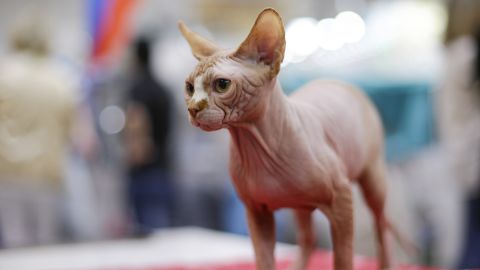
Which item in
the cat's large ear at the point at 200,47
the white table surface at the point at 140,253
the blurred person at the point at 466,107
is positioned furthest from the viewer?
the white table surface at the point at 140,253

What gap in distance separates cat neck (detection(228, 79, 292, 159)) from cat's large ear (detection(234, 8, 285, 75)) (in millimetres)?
39

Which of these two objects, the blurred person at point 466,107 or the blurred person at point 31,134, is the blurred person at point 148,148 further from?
the blurred person at point 466,107

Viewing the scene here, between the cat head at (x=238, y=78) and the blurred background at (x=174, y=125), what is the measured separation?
3.55 ft

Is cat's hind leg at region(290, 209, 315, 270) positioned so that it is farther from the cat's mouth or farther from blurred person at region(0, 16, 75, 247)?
blurred person at region(0, 16, 75, 247)

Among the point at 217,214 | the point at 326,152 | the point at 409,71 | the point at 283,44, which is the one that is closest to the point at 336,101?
the point at 326,152

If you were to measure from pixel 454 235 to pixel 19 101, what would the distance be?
163 centimetres

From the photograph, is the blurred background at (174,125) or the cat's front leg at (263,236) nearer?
the cat's front leg at (263,236)

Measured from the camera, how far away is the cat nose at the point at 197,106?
3.37ft

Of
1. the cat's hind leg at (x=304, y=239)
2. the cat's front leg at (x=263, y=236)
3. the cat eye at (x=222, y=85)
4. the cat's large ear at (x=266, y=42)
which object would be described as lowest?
the cat's hind leg at (x=304, y=239)

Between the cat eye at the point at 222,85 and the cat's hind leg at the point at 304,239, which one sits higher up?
the cat eye at the point at 222,85

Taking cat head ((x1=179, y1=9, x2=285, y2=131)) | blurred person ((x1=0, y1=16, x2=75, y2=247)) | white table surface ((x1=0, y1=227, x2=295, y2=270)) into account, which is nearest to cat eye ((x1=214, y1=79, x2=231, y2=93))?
cat head ((x1=179, y1=9, x2=285, y2=131))

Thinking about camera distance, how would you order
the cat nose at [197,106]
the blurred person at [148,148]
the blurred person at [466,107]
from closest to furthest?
1. the cat nose at [197,106]
2. the blurred person at [466,107]
3. the blurred person at [148,148]

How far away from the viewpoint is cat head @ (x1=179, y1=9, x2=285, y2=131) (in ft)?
3.40

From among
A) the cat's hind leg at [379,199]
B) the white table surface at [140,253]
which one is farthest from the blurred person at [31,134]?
the cat's hind leg at [379,199]
